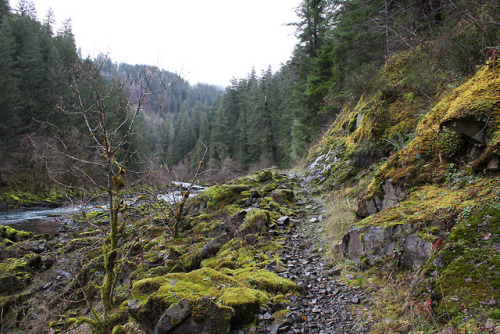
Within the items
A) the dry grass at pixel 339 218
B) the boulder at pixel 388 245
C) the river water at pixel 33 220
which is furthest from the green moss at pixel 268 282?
the river water at pixel 33 220

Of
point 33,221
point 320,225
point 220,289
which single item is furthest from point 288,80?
point 220,289

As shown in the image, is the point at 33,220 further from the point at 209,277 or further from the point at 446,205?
the point at 446,205

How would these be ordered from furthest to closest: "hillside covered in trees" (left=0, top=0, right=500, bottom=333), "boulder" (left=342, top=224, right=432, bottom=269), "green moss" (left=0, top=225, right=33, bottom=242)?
"green moss" (left=0, top=225, right=33, bottom=242), "boulder" (left=342, top=224, right=432, bottom=269), "hillside covered in trees" (left=0, top=0, right=500, bottom=333)

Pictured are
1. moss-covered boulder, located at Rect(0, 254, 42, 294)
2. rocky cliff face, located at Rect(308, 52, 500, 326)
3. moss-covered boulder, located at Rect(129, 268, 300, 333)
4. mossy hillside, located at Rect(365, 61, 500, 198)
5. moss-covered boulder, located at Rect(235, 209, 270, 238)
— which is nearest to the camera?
rocky cliff face, located at Rect(308, 52, 500, 326)

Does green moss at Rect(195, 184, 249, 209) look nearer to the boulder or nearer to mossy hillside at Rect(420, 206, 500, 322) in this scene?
the boulder

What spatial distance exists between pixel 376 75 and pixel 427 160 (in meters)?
6.66

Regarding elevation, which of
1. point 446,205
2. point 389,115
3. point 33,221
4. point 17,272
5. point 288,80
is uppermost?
point 288,80

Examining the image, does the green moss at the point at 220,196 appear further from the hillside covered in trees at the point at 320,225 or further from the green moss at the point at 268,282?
the green moss at the point at 268,282

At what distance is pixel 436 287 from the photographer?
2.50m

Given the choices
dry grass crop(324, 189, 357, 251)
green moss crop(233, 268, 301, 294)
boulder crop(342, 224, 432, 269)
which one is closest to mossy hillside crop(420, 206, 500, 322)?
boulder crop(342, 224, 432, 269)

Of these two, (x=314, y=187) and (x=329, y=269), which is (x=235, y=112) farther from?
(x=329, y=269)

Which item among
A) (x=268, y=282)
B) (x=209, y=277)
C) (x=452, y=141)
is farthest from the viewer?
(x=452, y=141)

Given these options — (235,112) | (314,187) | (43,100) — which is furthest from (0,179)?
(235,112)

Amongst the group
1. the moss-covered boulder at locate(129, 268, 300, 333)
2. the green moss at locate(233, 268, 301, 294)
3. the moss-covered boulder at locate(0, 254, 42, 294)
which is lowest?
the moss-covered boulder at locate(0, 254, 42, 294)
